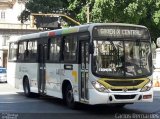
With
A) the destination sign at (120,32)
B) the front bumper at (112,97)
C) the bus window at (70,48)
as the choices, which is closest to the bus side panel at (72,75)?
the bus window at (70,48)

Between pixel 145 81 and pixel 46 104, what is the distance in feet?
16.5

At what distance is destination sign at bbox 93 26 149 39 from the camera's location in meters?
14.8

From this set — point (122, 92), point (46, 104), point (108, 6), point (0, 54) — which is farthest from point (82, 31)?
point (0, 54)

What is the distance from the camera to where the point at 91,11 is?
1560 inches

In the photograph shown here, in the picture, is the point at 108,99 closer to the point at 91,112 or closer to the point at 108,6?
the point at 91,112

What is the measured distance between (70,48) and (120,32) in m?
2.27

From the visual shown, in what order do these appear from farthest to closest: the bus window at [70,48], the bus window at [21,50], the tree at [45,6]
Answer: the tree at [45,6]
the bus window at [21,50]
the bus window at [70,48]

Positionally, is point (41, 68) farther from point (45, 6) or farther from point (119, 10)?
point (45, 6)

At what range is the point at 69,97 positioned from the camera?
16.5 meters

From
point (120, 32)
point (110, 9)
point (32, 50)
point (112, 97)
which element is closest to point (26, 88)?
point (32, 50)

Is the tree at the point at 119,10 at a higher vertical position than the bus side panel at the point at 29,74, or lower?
higher

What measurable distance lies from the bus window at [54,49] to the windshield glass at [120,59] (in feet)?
10.4

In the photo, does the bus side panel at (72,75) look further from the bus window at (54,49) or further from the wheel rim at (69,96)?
the bus window at (54,49)

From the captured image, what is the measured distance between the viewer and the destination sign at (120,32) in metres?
14.8
